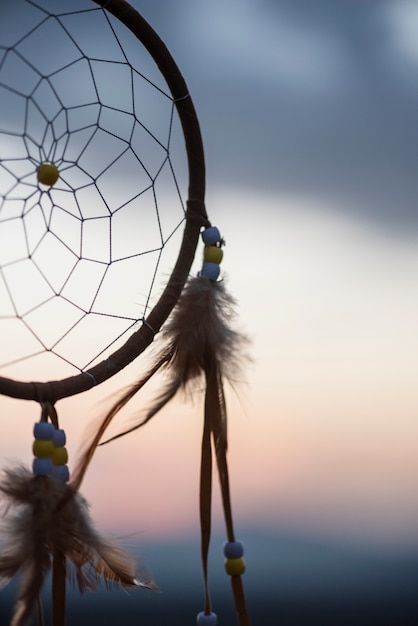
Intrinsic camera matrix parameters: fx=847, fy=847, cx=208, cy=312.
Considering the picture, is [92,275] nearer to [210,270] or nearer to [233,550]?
[210,270]

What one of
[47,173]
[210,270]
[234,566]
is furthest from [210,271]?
[234,566]

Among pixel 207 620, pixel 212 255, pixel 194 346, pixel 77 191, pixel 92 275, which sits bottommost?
pixel 207 620

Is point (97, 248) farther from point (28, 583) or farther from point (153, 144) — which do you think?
point (28, 583)

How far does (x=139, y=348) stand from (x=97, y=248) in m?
0.39

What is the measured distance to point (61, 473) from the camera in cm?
86

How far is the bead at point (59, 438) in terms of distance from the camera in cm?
86

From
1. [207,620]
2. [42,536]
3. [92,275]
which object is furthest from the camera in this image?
[92,275]

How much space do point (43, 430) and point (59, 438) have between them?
21 mm

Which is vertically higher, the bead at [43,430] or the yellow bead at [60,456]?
the bead at [43,430]

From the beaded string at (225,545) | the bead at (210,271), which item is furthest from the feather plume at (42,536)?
the bead at (210,271)

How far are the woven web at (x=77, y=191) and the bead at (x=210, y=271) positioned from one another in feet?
0.30

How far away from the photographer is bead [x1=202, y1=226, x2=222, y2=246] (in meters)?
1.00

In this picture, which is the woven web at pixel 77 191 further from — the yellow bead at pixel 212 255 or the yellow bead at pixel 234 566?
the yellow bead at pixel 234 566

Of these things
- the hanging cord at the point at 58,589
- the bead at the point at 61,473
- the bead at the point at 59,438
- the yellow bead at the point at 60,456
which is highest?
the bead at the point at 59,438
